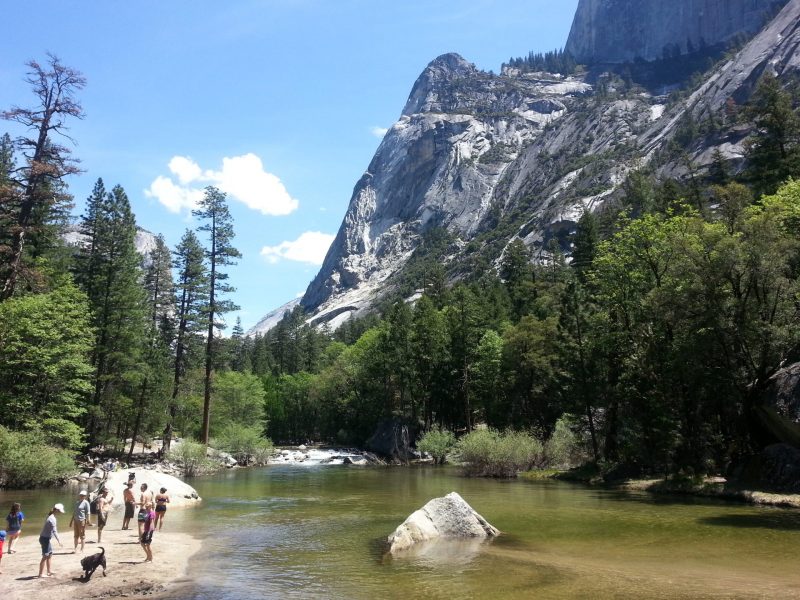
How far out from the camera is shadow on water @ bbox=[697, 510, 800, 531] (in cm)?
1800

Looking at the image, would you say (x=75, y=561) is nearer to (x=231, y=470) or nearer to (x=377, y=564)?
(x=377, y=564)

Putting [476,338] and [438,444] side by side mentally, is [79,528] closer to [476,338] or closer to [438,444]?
[438,444]

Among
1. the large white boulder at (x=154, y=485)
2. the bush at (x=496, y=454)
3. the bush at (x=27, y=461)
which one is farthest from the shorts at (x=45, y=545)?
the bush at (x=496, y=454)

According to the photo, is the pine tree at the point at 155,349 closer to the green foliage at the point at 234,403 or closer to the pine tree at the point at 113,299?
the pine tree at the point at 113,299

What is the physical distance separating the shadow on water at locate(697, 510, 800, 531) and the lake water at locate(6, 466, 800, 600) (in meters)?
0.04

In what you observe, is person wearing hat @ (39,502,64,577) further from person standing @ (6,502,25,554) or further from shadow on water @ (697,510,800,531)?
shadow on water @ (697,510,800,531)

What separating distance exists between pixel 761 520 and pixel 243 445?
4430 cm

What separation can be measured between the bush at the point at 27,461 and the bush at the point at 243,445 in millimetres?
24178

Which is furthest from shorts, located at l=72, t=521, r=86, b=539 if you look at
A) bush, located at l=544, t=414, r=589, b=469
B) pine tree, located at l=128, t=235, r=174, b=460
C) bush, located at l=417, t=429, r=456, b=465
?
bush, located at l=417, t=429, r=456, b=465

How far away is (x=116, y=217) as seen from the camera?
42250 mm

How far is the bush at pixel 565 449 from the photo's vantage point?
4231 cm

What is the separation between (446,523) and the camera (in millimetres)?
17375

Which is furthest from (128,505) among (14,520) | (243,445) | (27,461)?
(243,445)

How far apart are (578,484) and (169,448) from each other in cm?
2933
